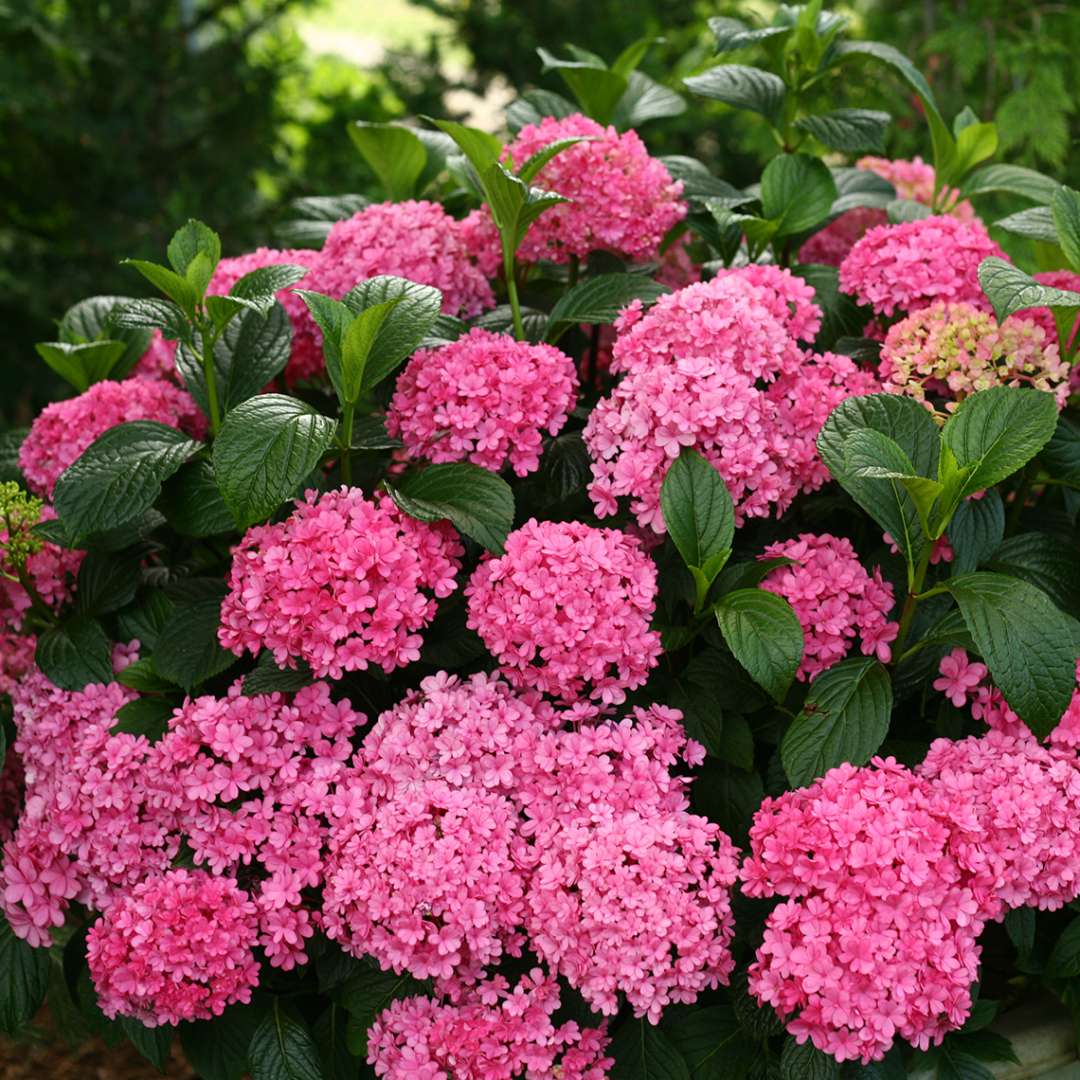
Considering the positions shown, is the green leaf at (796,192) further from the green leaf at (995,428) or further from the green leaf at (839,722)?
the green leaf at (839,722)

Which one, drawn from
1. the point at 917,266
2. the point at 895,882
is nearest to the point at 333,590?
the point at 895,882

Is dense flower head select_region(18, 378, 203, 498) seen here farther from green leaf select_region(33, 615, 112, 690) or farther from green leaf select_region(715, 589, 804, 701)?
green leaf select_region(715, 589, 804, 701)

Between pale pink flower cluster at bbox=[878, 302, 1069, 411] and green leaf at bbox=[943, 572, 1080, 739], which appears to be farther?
pale pink flower cluster at bbox=[878, 302, 1069, 411]

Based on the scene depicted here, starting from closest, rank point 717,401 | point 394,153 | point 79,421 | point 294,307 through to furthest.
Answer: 1. point 717,401
2. point 79,421
3. point 294,307
4. point 394,153

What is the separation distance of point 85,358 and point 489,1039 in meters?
1.29

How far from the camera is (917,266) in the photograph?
72.5 inches

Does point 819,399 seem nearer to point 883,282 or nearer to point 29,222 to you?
point 883,282

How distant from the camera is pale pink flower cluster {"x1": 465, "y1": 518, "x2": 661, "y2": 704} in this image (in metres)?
1.48

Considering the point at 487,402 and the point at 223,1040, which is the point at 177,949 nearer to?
the point at 223,1040

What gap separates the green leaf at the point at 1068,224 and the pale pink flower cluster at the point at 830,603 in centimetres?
55

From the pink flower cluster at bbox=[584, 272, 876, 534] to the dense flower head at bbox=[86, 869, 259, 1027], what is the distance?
676 mm

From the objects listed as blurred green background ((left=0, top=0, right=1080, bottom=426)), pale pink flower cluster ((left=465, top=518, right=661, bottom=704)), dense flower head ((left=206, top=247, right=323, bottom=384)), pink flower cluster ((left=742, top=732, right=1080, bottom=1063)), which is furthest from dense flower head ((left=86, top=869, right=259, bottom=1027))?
blurred green background ((left=0, top=0, right=1080, bottom=426))

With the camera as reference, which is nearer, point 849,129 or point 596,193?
point 596,193

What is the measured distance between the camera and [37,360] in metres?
4.73
